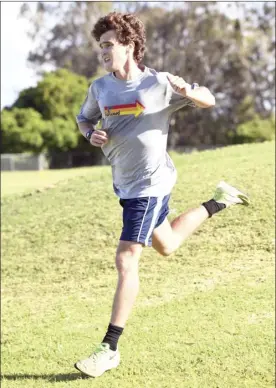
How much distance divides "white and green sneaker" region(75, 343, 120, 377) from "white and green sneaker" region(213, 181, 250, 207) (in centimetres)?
162

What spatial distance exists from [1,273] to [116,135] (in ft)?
18.3

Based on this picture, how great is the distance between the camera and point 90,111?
430 centimetres

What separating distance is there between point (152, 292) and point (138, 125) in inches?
131

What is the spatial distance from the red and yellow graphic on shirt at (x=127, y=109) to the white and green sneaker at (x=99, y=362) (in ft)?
4.69

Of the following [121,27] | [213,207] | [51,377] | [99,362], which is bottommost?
[51,377]

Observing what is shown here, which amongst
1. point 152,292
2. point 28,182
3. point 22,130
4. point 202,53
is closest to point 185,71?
point 202,53

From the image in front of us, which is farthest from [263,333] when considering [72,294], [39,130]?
[39,130]

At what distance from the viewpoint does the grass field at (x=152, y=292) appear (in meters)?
4.63

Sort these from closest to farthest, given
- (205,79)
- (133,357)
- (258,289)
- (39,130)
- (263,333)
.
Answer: (133,357) → (263,333) → (258,289) → (39,130) → (205,79)

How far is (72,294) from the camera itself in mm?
7691

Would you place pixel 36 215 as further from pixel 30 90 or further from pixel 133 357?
pixel 30 90

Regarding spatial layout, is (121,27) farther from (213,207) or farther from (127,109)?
(213,207)

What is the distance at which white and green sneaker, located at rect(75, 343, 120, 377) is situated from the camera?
13.1 feet

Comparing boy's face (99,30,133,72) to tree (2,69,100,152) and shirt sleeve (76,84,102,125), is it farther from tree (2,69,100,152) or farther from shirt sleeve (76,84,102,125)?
tree (2,69,100,152)
